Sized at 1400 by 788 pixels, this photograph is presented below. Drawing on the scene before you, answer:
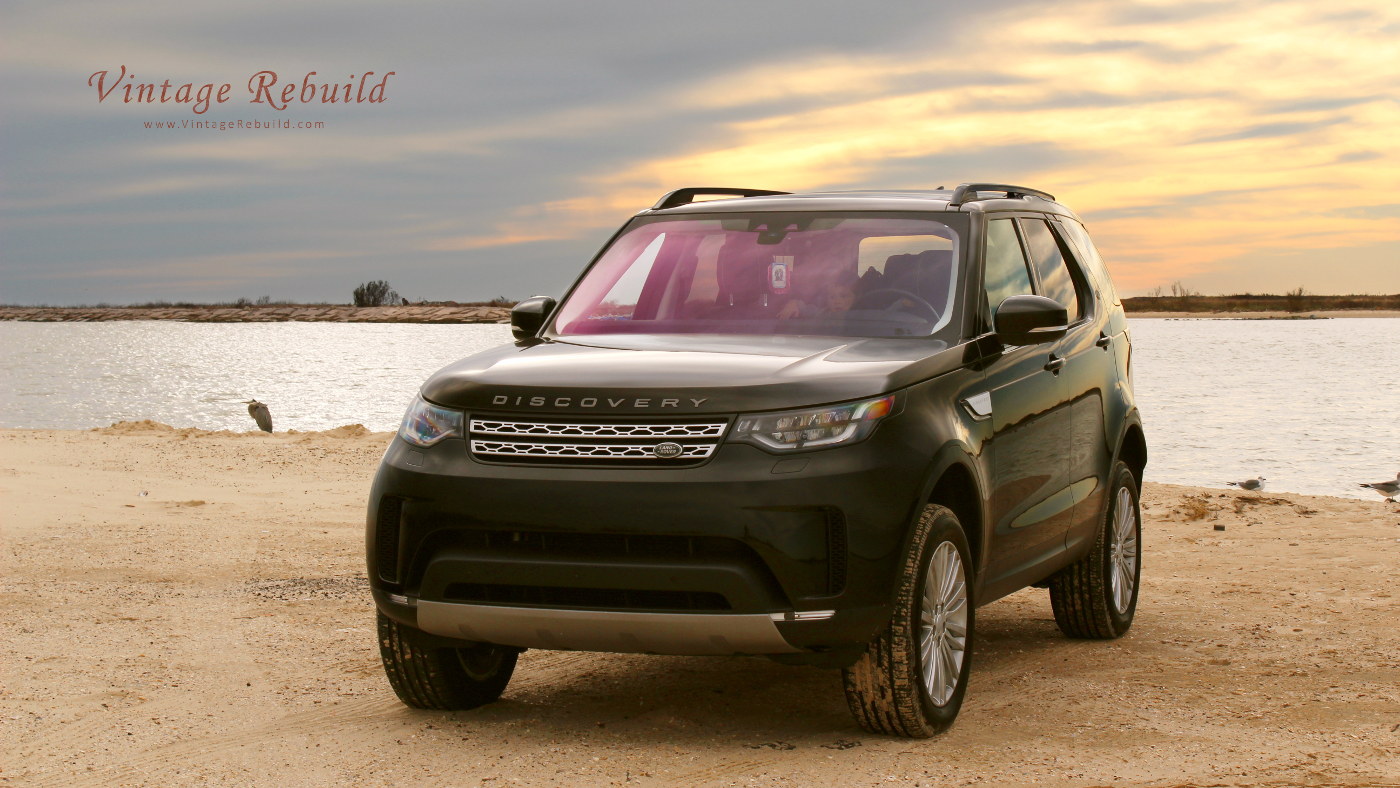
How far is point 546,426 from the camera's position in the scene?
199 inches

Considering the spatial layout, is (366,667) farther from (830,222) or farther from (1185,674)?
(1185,674)

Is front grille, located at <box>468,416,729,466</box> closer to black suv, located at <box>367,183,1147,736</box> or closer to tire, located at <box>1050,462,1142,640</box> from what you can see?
black suv, located at <box>367,183,1147,736</box>

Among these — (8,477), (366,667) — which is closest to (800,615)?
(366,667)

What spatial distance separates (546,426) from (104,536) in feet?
24.0

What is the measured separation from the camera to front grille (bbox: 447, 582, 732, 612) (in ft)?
16.0

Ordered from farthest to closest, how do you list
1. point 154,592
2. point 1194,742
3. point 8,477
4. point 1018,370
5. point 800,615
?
point 8,477
point 154,592
point 1018,370
point 1194,742
point 800,615

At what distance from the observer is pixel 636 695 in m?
6.26

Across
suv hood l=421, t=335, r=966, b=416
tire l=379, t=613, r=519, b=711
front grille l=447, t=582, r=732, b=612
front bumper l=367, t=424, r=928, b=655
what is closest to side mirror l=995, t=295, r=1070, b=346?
suv hood l=421, t=335, r=966, b=416

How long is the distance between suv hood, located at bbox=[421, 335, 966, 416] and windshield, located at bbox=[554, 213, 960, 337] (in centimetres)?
29

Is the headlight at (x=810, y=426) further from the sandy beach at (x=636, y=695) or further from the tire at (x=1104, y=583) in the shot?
the tire at (x=1104, y=583)

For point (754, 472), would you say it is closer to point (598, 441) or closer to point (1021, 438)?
point (598, 441)

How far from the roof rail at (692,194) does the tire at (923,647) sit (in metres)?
2.29

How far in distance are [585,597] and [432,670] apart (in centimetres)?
102

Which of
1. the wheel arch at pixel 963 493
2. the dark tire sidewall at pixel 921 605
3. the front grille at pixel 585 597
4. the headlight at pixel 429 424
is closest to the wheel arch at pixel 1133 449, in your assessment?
the wheel arch at pixel 963 493
